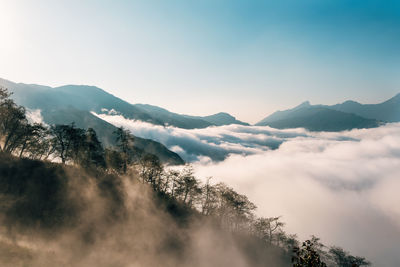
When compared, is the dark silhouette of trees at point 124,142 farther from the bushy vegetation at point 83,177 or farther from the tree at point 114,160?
the tree at point 114,160

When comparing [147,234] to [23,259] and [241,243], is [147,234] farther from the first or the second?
Result: [241,243]

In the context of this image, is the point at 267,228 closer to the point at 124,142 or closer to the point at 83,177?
the point at 124,142

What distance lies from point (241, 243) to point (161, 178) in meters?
45.9

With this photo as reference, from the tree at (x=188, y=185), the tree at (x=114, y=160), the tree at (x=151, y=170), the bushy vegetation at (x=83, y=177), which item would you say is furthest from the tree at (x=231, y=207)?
the tree at (x=114, y=160)

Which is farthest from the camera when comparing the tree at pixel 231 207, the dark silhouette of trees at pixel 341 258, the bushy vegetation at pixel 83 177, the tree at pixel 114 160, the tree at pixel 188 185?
the dark silhouette of trees at pixel 341 258

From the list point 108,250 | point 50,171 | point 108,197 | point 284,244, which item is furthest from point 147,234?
point 284,244

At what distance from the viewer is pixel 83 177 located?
2372 inches

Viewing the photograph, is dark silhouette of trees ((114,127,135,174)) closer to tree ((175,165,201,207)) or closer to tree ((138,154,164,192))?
tree ((138,154,164,192))

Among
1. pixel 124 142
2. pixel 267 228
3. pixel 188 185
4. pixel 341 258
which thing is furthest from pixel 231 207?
pixel 341 258

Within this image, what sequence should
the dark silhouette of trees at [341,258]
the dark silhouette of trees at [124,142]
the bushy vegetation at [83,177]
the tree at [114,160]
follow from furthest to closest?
the dark silhouette of trees at [341,258] → the tree at [114,160] → the dark silhouette of trees at [124,142] → the bushy vegetation at [83,177]

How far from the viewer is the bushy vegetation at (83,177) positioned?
148 feet

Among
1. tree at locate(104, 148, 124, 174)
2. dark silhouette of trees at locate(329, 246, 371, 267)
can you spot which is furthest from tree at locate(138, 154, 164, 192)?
dark silhouette of trees at locate(329, 246, 371, 267)

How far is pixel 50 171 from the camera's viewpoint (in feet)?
182

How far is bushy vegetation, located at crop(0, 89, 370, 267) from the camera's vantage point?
148 ft
